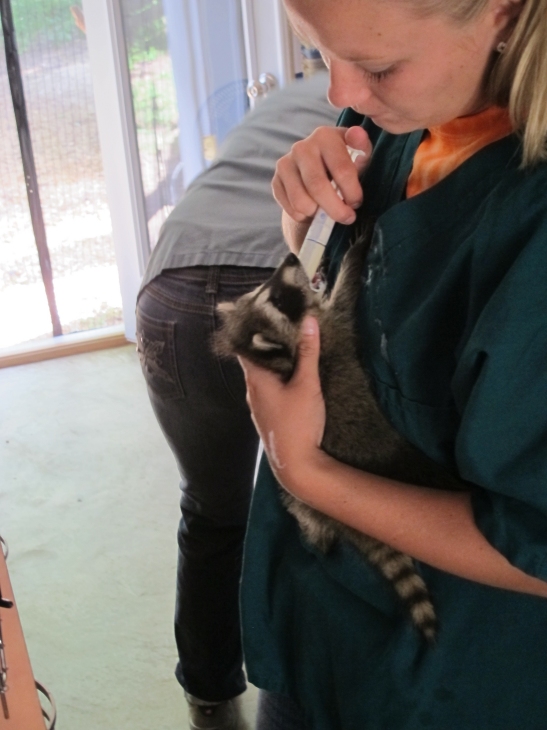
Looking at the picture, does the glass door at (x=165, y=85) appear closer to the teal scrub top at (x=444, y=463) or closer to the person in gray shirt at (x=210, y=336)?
the person in gray shirt at (x=210, y=336)

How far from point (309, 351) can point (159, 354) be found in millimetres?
622

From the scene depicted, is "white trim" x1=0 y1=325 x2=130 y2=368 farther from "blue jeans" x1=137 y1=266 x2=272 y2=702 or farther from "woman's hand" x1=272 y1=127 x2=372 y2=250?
"woman's hand" x1=272 y1=127 x2=372 y2=250

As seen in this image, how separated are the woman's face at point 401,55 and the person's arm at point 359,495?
0.29 meters

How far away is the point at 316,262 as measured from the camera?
1.03m

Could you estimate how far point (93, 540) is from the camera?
115 inches

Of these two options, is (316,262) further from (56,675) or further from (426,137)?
(56,675)

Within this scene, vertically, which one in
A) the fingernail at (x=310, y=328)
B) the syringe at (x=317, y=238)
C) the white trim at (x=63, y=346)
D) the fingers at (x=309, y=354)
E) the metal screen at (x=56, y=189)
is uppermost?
the syringe at (x=317, y=238)

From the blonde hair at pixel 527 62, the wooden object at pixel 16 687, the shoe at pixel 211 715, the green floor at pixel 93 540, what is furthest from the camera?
→ the green floor at pixel 93 540

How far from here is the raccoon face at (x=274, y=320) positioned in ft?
3.71

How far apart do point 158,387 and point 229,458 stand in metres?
0.22

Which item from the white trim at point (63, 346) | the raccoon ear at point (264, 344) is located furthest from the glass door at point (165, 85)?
the raccoon ear at point (264, 344)

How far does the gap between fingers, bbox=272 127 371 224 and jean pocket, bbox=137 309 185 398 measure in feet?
1.80

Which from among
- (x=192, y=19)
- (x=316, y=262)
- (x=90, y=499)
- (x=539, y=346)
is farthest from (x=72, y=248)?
(x=539, y=346)

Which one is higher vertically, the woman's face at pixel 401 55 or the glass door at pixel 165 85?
the woman's face at pixel 401 55
